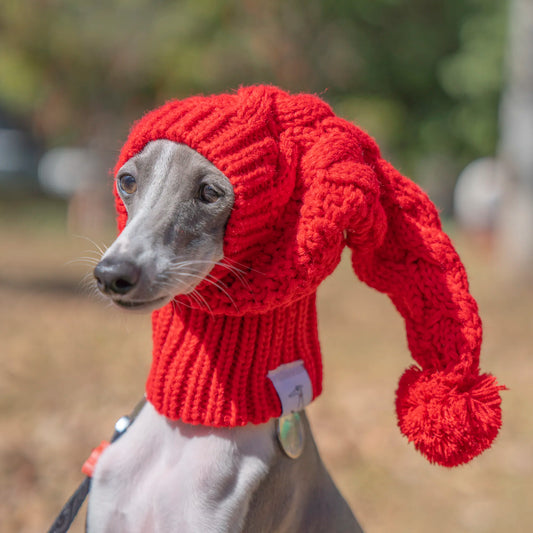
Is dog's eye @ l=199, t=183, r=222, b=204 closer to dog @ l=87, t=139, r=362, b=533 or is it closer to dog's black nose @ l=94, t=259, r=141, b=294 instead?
dog @ l=87, t=139, r=362, b=533

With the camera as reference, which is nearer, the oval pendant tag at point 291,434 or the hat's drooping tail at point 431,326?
the hat's drooping tail at point 431,326

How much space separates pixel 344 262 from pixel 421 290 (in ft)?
24.2

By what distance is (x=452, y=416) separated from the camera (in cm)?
125

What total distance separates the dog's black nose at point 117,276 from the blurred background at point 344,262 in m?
0.54

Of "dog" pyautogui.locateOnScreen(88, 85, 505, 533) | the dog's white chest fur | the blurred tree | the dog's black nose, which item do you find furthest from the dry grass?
the blurred tree

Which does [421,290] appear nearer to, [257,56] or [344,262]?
[344,262]

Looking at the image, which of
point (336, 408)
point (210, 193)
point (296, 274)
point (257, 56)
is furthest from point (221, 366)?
point (257, 56)

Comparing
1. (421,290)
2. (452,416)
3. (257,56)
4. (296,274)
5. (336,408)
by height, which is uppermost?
(257,56)

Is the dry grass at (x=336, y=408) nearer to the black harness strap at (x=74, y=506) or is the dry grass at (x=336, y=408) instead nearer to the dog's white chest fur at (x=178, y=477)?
the black harness strap at (x=74, y=506)

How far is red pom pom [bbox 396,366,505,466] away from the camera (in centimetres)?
126

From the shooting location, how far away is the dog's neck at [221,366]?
1.32 metres

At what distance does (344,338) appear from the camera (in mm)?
5328

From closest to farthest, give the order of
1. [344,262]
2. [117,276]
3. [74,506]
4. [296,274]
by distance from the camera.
→ [117,276] → [296,274] → [74,506] → [344,262]

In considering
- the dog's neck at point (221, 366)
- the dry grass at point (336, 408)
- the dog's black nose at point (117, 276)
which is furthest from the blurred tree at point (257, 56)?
the dog's black nose at point (117, 276)
